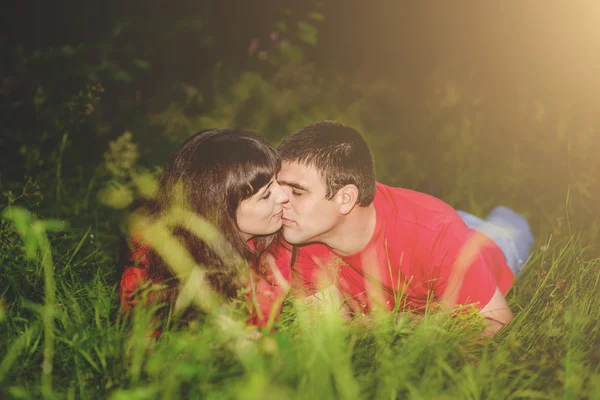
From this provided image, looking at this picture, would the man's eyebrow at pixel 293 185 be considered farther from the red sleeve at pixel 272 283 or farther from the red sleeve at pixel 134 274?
the red sleeve at pixel 134 274

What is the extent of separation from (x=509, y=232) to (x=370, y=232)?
4.70 feet

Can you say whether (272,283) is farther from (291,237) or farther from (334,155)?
(334,155)

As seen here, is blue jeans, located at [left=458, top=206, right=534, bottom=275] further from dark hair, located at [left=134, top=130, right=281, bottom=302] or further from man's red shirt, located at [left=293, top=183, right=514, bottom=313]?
dark hair, located at [left=134, top=130, right=281, bottom=302]

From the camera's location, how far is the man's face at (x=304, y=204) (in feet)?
7.56

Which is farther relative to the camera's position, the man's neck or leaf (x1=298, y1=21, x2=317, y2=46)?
leaf (x1=298, y1=21, x2=317, y2=46)

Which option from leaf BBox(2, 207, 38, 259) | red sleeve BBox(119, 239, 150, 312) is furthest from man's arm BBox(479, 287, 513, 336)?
leaf BBox(2, 207, 38, 259)

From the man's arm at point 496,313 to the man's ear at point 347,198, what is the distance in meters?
0.77

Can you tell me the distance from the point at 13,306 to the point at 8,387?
624 mm

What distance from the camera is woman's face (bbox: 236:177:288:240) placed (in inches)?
86.5

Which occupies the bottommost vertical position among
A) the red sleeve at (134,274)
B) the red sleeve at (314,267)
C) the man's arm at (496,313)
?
the man's arm at (496,313)

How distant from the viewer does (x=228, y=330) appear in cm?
160

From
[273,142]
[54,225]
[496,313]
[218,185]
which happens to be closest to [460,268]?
[496,313]

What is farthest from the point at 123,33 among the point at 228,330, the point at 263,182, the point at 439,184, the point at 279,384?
the point at 279,384

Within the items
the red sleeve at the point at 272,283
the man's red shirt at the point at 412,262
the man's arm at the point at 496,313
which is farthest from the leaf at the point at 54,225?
the man's arm at the point at 496,313
